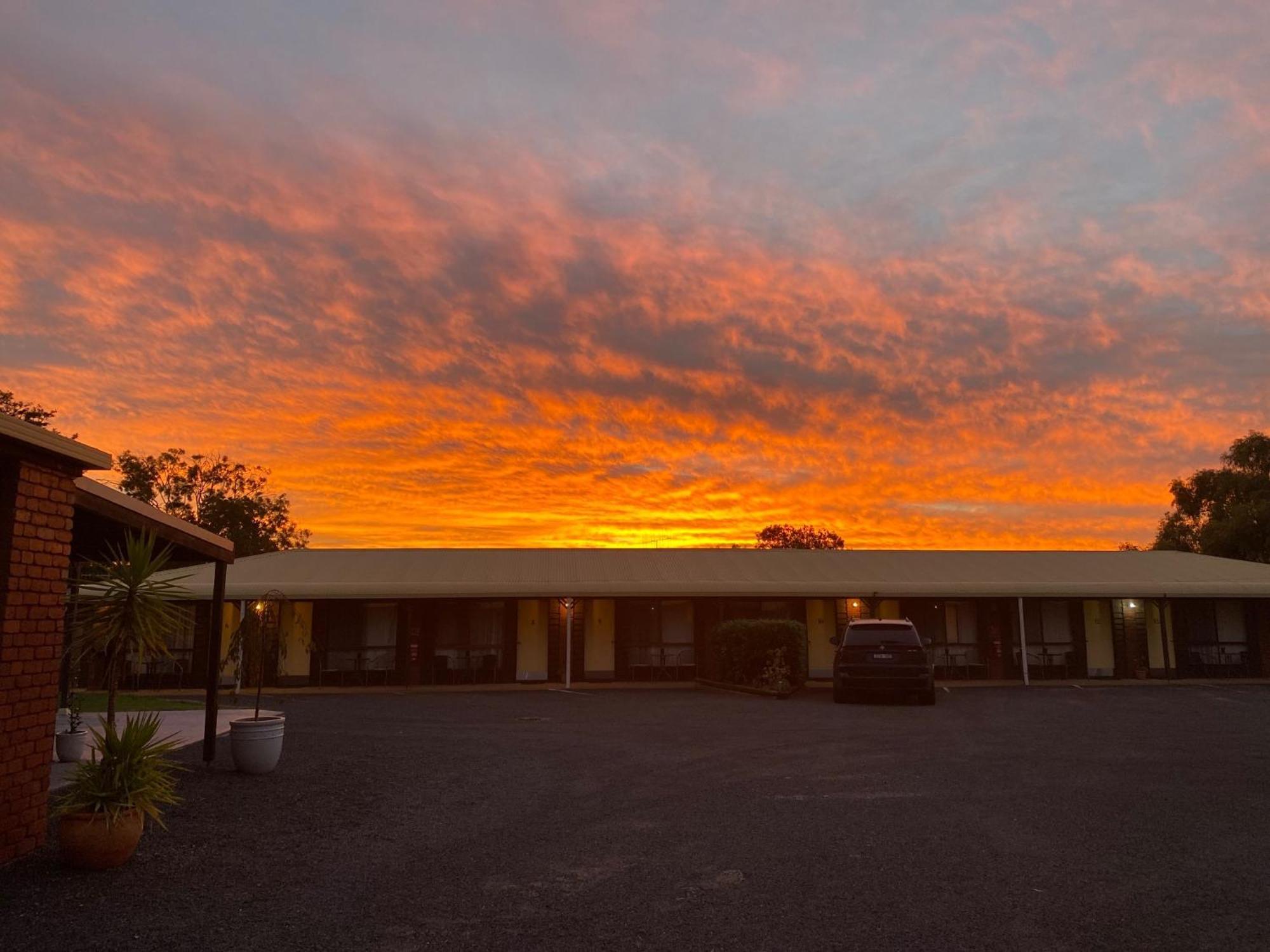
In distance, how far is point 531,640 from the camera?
24500 millimetres

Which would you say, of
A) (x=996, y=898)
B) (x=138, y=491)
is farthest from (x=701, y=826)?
(x=138, y=491)

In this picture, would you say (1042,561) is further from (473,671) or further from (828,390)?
(473,671)

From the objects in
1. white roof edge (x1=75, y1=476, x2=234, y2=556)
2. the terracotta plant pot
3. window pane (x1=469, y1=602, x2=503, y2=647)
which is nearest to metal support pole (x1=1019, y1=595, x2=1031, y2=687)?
window pane (x1=469, y1=602, x2=503, y2=647)

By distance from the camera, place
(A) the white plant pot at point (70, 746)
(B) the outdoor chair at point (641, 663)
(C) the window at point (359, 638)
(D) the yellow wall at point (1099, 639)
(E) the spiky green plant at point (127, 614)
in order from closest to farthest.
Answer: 1. (E) the spiky green plant at point (127, 614)
2. (A) the white plant pot at point (70, 746)
3. (C) the window at point (359, 638)
4. (B) the outdoor chair at point (641, 663)
5. (D) the yellow wall at point (1099, 639)

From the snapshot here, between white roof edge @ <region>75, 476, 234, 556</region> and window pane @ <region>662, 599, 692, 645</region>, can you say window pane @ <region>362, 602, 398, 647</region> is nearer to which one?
window pane @ <region>662, 599, 692, 645</region>

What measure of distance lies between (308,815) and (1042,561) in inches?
1055

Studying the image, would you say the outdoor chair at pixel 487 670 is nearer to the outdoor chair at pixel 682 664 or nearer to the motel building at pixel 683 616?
the motel building at pixel 683 616

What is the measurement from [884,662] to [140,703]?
52.2ft

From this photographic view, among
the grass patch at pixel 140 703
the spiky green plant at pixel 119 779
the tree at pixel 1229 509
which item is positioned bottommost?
the grass patch at pixel 140 703

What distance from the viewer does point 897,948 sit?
4602 millimetres

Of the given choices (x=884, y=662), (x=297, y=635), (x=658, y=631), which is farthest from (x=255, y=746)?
(x=658, y=631)

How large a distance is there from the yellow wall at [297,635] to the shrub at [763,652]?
11.6m

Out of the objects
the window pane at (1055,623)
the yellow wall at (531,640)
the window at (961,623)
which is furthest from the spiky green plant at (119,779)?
the window pane at (1055,623)

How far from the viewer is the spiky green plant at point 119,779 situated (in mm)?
5941
